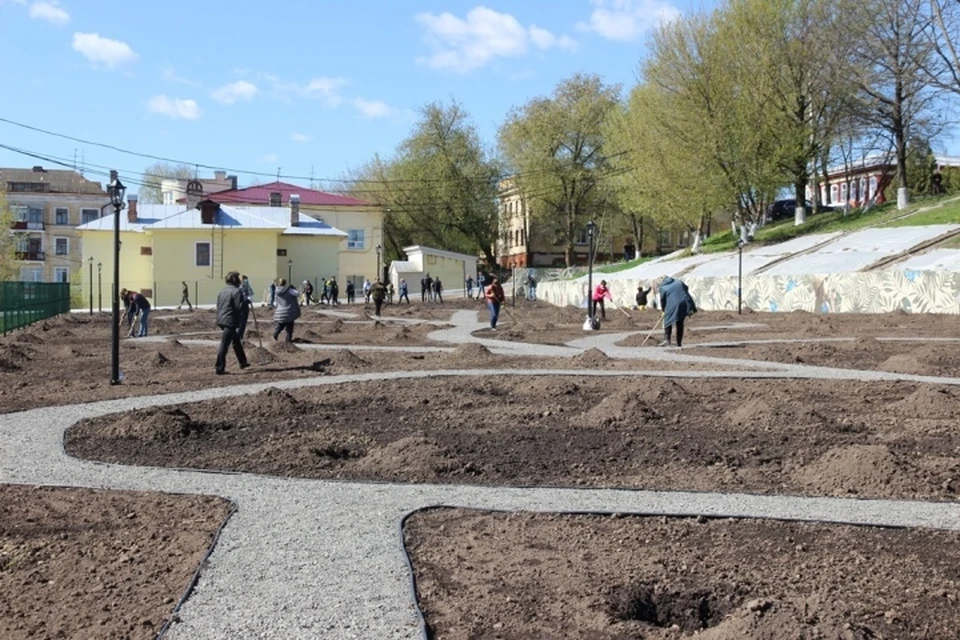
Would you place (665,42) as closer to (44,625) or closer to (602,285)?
(602,285)

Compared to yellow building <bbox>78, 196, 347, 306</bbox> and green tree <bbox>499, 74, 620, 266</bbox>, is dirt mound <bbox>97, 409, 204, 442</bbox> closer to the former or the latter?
yellow building <bbox>78, 196, 347, 306</bbox>

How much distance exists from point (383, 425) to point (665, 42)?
43.4 meters

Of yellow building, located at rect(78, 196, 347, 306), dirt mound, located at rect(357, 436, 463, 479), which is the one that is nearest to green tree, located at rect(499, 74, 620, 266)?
yellow building, located at rect(78, 196, 347, 306)

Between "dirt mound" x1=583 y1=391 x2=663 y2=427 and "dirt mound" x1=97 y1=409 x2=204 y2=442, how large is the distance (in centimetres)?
400

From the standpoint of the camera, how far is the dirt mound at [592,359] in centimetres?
1681

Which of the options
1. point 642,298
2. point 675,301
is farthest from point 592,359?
point 642,298

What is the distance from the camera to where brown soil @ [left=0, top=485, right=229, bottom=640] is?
4828 mm

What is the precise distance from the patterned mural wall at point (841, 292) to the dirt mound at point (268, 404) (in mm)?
22141

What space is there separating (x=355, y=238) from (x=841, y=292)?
43.8 meters

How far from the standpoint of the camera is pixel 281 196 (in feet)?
229

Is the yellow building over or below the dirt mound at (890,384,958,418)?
over

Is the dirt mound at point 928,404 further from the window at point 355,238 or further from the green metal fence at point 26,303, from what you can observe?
the window at point 355,238

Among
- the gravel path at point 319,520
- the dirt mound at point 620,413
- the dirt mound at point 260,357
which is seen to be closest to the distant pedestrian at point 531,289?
the dirt mound at point 260,357

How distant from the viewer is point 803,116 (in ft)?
168
